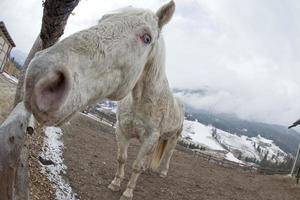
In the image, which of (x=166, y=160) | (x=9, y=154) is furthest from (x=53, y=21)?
(x=166, y=160)

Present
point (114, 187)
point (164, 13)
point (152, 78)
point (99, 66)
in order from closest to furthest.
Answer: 1. point (99, 66)
2. point (164, 13)
3. point (152, 78)
4. point (114, 187)

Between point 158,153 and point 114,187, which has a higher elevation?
point 158,153

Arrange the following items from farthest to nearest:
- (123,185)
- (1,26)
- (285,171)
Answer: (285,171) → (1,26) → (123,185)

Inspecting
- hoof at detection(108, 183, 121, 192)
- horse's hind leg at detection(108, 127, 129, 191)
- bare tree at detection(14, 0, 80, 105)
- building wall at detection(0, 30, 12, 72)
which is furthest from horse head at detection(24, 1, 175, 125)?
building wall at detection(0, 30, 12, 72)

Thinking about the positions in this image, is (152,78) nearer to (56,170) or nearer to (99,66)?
(99,66)

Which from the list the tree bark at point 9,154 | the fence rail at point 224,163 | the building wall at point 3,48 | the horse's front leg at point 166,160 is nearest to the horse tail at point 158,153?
the horse's front leg at point 166,160

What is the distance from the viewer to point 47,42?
470 cm

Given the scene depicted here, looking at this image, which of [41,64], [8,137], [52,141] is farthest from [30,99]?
[52,141]

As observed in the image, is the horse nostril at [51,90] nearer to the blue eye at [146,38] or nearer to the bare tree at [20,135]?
the bare tree at [20,135]

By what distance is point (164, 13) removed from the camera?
3908mm

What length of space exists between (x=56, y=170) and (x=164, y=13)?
440cm

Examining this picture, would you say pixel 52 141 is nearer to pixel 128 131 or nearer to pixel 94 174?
pixel 94 174

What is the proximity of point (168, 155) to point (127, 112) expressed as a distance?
4.80 m

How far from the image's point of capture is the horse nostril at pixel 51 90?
6.89 ft
